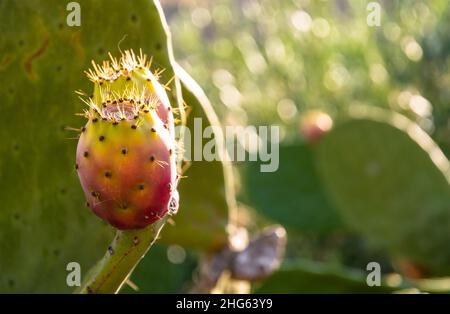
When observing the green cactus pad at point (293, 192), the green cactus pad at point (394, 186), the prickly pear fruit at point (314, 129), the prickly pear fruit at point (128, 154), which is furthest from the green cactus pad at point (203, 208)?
the green cactus pad at point (293, 192)

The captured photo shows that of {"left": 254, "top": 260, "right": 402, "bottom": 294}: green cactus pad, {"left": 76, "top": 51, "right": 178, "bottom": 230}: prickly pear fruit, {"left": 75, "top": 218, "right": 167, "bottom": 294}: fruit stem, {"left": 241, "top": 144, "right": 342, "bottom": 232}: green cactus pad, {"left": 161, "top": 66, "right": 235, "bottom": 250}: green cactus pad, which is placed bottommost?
{"left": 75, "top": 218, "right": 167, "bottom": 294}: fruit stem

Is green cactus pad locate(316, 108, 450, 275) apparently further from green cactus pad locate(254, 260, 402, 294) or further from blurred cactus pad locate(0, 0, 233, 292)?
blurred cactus pad locate(0, 0, 233, 292)

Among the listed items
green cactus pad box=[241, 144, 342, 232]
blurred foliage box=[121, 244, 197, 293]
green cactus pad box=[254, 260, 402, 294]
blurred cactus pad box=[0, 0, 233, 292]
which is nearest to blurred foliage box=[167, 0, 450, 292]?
green cactus pad box=[241, 144, 342, 232]

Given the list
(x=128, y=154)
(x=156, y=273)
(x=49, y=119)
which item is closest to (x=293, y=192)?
(x=156, y=273)

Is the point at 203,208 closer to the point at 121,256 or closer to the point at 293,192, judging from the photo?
the point at 121,256

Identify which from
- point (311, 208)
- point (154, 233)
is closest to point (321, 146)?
point (311, 208)

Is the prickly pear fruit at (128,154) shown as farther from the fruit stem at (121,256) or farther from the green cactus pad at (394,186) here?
the green cactus pad at (394,186)
